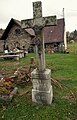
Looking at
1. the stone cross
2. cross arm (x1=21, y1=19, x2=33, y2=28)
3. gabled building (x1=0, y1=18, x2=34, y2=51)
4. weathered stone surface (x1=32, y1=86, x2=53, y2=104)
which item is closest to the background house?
gabled building (x1=0, y1=18, x2=34, y2=51)

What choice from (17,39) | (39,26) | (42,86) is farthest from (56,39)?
(42,86)

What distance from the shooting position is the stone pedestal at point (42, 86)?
6.80 metres

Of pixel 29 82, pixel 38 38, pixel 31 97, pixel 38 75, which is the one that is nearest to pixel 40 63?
pixel 38 75

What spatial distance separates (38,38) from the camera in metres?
6.87

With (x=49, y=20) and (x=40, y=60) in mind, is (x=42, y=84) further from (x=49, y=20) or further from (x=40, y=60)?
(x=49, y=20)

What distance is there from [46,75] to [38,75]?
0.28 metres

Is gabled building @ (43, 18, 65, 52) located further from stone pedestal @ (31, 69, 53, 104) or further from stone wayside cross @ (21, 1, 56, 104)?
stone pedestal @ (31, 69, 53, 104)

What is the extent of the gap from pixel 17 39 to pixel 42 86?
85.3ft

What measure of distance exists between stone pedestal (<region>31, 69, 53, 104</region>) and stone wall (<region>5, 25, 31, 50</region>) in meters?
25.0

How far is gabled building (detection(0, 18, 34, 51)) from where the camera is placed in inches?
1247

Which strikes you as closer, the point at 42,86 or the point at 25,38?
the point at 42,86

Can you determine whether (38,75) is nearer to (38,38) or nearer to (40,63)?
(40,63)

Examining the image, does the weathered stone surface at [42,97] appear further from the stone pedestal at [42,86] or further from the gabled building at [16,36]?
the gabled building at [16,36]

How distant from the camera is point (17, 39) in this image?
32281 mm
